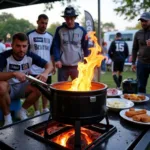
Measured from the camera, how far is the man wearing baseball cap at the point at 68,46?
3.64 meters

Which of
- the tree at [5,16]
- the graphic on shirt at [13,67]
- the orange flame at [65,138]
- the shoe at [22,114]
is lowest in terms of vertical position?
the shoe at [22,114]

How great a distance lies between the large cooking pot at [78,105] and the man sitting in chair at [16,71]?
3.44 feet

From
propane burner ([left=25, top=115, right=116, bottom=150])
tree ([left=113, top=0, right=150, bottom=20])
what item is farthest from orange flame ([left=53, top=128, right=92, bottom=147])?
tree ([left=113, top=0, right=150, bottom=20])

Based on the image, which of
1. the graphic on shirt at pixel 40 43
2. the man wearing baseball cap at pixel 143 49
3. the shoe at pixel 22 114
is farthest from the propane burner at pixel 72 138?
the man wearing baseball cap at pixel 143 49

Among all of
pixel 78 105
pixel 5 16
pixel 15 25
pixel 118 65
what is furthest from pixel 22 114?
pixel 5 16

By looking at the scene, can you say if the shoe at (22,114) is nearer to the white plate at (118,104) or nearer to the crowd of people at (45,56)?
the crowd of people at (45,56)

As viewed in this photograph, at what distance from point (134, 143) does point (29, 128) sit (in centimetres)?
88

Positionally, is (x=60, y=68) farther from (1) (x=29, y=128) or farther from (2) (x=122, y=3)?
(2) (x=122, y=3)

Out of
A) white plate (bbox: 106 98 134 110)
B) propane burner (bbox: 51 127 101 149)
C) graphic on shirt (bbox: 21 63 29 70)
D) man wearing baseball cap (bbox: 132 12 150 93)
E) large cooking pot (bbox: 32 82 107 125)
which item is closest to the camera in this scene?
large cooking pot (bbox: 32 82 107 125)

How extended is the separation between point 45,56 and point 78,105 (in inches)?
92.5

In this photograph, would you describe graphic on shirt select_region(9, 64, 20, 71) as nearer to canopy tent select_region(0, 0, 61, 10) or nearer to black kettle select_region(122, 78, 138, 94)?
black kettle select_region(122, 78, 138, 94)

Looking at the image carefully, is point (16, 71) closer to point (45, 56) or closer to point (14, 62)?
point (14, 62)

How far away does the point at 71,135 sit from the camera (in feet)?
5.72

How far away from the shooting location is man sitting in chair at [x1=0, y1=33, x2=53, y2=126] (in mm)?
2725
